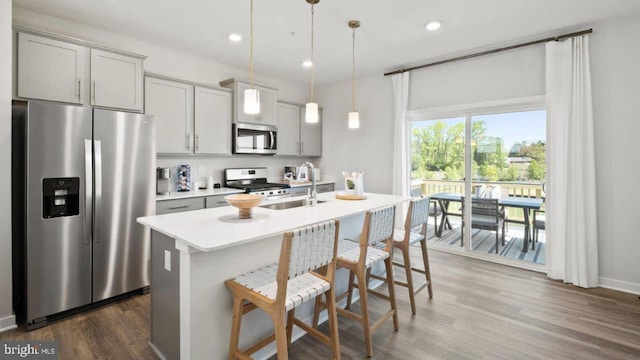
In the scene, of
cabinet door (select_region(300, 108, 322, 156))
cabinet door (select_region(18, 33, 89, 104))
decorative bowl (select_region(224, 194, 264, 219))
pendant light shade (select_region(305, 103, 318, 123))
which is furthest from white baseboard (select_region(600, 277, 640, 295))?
cabinet door (select_region(18, 33, 89, 104))

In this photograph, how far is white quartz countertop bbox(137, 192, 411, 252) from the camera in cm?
160

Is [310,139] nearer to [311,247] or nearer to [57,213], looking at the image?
[57,213]

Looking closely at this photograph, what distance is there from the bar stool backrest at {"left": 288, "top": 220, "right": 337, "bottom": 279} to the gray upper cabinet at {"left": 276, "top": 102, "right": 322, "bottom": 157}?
11.3 feet

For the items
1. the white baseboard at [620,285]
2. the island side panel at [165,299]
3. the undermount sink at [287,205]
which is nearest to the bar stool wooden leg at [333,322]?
the island side panel at [165,299]

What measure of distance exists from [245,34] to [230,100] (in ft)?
3.49

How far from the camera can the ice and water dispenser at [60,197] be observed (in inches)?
94.7

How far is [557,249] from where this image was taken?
11.2 ft

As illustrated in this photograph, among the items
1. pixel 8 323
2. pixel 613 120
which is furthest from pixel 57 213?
pixel 613 120

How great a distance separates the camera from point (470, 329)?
2402mm

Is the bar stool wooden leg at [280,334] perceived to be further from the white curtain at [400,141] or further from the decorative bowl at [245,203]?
the white curtain at [400,141]

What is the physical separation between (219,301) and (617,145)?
13.2 ft

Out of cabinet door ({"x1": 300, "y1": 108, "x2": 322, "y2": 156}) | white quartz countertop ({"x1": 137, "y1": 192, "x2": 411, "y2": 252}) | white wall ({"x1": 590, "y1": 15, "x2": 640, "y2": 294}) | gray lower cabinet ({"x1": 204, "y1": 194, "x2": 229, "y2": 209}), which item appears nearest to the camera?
white quartz countertop ({"x1": 137, "y1": 192, "x2": 411, "y2": 252})

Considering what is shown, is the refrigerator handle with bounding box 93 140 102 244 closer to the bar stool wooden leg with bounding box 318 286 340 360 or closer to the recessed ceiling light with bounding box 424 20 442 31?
the bar stool wooden leg with bounding box 318 286 340 360

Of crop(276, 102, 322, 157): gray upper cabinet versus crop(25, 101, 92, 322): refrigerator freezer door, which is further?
crop(276, 102, 322, 157): gray upper cabinet
